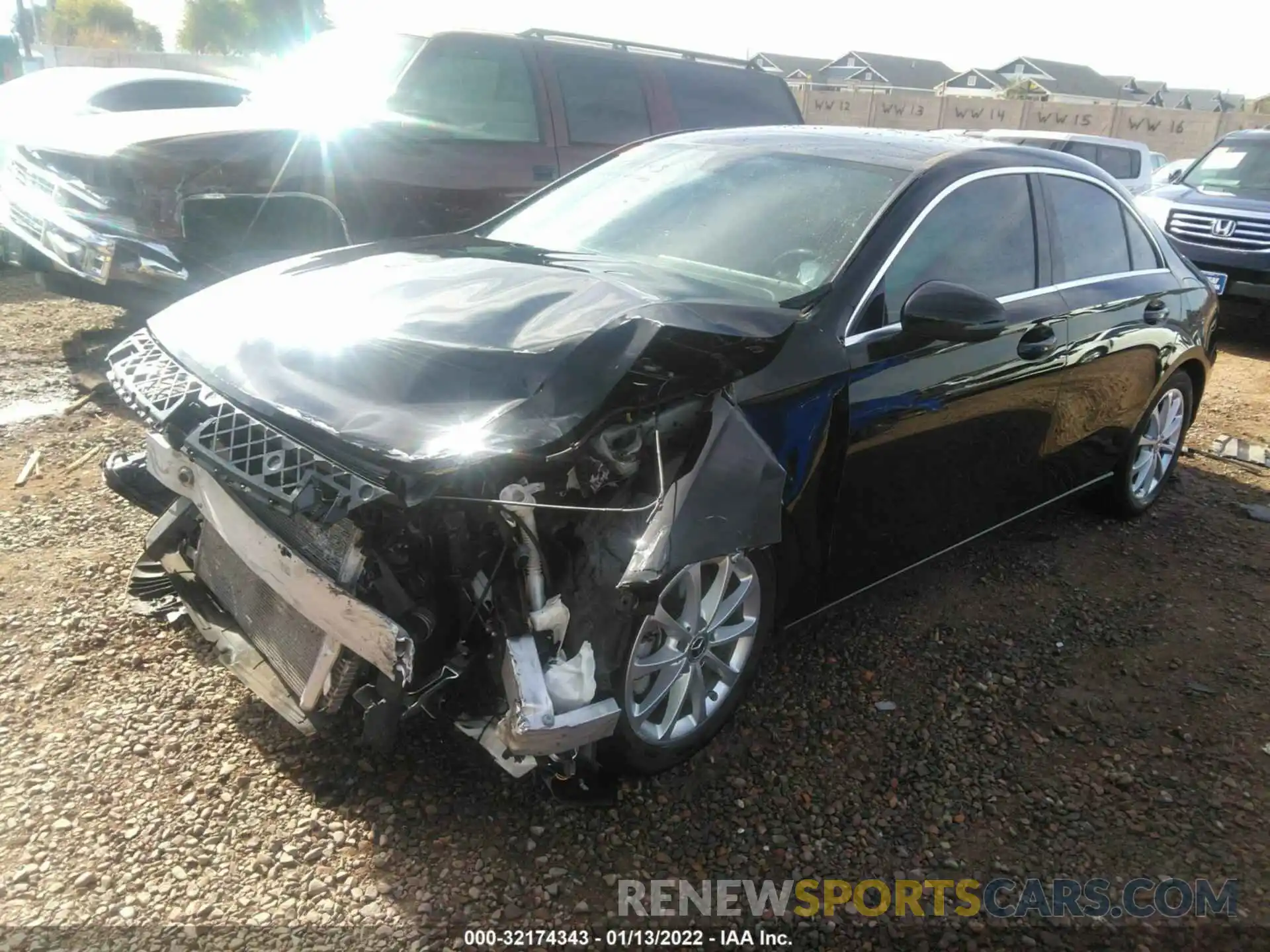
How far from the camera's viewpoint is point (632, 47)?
6730 millimetres

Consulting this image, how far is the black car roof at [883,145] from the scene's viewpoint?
331 cm

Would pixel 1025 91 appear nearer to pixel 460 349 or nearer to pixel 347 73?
pixel 347 73

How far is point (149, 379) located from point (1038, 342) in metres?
3.05

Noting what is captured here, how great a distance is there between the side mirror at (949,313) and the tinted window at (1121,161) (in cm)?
1207

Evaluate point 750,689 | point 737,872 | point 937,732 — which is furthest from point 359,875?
point 937,732

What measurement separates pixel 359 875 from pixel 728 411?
1485mm

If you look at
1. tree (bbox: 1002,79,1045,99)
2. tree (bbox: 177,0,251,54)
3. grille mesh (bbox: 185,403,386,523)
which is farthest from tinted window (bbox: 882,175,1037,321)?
tree (bbox: 177,0,251,54)

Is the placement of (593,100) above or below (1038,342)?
above

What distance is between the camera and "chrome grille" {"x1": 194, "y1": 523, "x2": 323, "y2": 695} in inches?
95.2

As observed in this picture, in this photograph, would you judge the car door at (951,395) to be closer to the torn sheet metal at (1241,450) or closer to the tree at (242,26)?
the torn sheet metal at (1241,450)

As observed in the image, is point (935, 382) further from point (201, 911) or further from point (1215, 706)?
point (201, 911)

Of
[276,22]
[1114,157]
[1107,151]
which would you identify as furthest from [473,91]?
[276,22]

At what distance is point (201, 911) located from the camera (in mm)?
2125
